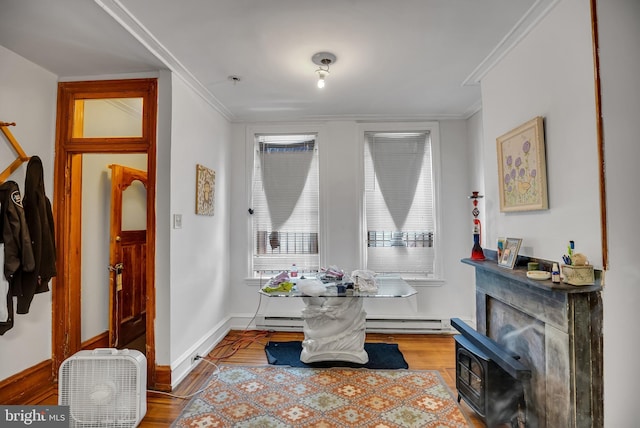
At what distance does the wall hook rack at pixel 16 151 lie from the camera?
2.10 meters

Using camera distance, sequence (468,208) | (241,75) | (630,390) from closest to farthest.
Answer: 1. (630,390)
2. (241,75)
3. (468,208)

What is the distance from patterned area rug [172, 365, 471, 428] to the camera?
6.64 ft

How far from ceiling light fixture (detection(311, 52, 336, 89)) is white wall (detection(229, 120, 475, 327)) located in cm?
122

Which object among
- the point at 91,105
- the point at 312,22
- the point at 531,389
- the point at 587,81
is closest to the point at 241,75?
the point at 312,22

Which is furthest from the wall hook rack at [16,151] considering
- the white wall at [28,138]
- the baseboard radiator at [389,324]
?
the baseboard radiator at [389,324]

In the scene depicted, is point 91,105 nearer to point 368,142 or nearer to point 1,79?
point 1,79

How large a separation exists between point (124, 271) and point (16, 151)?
4.73 feet

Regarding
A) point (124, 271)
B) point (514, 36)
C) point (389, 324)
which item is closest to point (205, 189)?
point (124, 271)

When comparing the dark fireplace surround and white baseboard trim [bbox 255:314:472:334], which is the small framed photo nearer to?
the dark fireplace surround

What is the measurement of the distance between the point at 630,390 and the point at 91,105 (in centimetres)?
439

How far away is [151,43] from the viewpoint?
216 cm

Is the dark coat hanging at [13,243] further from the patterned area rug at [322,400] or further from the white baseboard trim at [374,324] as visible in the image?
the white baseboard trim at [374,324]

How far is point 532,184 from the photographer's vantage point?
1936mm

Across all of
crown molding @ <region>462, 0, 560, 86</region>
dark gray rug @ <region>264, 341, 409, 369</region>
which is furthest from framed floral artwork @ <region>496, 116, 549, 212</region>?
dark gray rug @ <region>264, 341, 409, 369</region>
